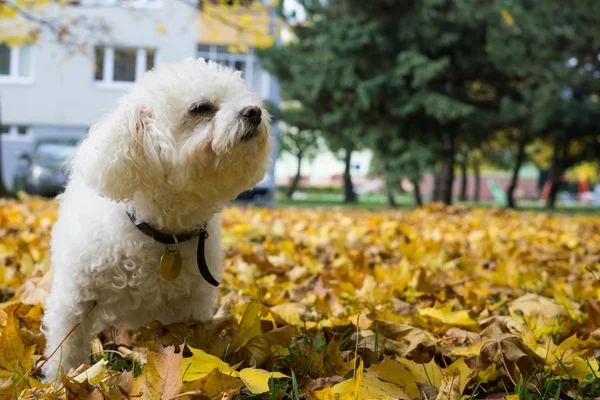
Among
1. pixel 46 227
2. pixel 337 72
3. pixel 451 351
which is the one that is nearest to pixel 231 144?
pixel 451 351

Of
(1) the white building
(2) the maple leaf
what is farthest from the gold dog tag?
(1) the white building

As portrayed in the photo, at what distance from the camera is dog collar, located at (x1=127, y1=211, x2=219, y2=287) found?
2256 mm

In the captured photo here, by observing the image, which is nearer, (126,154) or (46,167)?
(126,154)

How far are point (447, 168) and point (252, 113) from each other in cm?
1472

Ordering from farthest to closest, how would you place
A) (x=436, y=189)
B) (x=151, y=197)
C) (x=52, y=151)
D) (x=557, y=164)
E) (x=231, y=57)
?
(x=231, y=57), (x=557, y=164), (x=436, y=189), (x=52, y=151), (x=151, y=197)

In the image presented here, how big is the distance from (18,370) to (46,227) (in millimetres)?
4071

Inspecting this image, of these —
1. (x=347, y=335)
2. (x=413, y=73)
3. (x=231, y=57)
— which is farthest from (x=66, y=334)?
(x=231, y=57)

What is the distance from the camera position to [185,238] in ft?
7.64

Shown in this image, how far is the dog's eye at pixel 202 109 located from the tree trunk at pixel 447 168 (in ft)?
46.1

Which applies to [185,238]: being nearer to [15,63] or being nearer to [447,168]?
[447,168]

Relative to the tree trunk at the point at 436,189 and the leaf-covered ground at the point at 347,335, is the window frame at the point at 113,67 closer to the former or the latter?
the tree trunk at the point at 436,189

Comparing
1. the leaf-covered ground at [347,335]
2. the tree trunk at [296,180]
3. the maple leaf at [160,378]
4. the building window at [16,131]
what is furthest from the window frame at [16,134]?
the maple leaf at [160,378]

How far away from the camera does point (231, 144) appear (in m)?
2.17

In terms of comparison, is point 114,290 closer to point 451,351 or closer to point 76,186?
point 76,186
